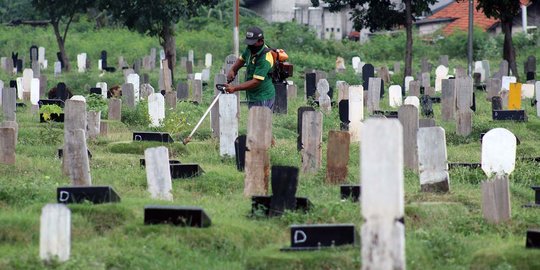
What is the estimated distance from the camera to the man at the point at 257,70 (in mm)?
18438

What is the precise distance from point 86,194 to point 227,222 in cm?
130

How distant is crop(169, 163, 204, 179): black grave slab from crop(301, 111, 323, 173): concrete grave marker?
4.69ft

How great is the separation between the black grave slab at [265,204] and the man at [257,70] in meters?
5.69

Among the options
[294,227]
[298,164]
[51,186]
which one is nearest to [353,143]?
[298,164]

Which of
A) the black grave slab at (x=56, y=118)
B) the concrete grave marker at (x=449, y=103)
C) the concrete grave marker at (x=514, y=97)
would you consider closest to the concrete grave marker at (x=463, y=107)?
the concrete grave marker at (x=449, y=103)

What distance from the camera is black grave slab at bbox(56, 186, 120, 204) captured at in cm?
1241

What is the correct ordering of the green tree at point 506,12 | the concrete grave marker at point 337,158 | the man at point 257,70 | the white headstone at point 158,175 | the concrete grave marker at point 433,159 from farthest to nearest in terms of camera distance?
the green tree at point 506,12 → the man at point 257,70 → the concrete grave marker at point 337,158 → the concrete grave marker at point 433,159 → the white headstone at point 158,175

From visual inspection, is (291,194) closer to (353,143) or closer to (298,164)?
(298,164)

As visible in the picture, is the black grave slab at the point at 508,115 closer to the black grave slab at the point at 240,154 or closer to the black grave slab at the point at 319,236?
the black grave slab at the point at 240,154

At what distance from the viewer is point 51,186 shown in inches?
542

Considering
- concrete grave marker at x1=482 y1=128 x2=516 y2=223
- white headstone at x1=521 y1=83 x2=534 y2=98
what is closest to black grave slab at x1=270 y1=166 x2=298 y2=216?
concrete grave marker at x1=482 y1=128 x2=516 y2=223

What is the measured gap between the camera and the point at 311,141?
54.1ft

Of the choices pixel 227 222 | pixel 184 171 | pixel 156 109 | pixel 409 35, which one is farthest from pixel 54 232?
pixel 409 35

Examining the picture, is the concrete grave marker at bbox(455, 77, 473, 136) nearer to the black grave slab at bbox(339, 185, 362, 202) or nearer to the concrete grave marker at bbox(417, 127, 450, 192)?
the concrete grave marker at bbox(417, 127, 450, 192)
